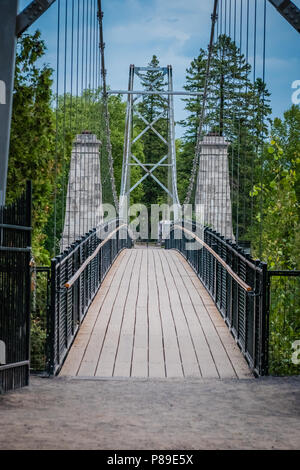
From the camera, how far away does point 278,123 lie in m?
11.6

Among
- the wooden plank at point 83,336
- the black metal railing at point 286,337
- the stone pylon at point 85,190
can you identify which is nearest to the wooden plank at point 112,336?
the wooden plank at point 83,336

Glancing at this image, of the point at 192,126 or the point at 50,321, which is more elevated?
the point at 192,126

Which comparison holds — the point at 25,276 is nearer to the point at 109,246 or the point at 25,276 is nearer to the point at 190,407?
the point at 190,407

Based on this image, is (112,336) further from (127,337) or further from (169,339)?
(169,339)

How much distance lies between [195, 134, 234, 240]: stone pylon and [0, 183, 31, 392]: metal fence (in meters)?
14.6

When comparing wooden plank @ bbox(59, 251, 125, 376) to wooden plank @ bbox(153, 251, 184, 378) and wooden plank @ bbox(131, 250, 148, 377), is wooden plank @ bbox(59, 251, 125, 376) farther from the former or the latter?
wooden plank @ bbox(153, 251, 184, 378)

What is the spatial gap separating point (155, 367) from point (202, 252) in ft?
17.7

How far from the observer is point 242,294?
7168 millimetres

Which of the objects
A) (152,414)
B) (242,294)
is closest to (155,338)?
(242,294)

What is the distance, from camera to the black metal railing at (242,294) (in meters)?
6.12

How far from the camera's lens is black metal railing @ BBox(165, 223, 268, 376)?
612 cm

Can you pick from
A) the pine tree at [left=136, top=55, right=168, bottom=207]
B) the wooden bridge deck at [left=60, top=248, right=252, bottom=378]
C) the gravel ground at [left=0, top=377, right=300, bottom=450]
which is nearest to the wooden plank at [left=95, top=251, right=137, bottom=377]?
the wooden bridge deck at [left=60, top=248, right=252, bottom=378]

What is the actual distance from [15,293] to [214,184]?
1546 cm
